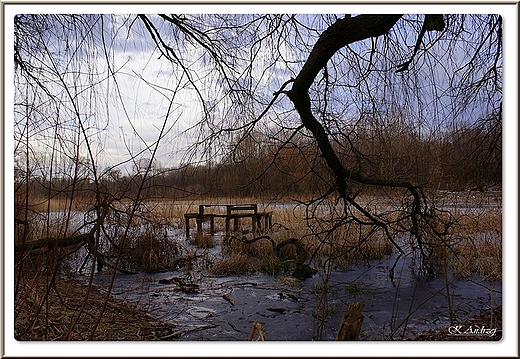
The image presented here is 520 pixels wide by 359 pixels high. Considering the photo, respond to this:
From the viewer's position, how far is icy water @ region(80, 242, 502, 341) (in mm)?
2742

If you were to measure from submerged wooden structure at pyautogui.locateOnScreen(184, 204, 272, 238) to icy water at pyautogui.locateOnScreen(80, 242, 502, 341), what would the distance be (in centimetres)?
53

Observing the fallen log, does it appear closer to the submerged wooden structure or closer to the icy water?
the icy water

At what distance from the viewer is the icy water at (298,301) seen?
2.74 metres

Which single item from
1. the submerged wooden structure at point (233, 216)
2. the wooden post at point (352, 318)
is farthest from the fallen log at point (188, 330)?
the wooden post at point (352, 318)

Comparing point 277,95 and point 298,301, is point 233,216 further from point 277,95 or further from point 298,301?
point 277,95

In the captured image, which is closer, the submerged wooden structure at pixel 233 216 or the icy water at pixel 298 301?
the icy water at pixel 298 301

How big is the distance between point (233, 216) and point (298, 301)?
836 mm

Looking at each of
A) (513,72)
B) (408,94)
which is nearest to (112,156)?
(408,94)

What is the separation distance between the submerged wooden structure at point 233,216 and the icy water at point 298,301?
1.72 feet

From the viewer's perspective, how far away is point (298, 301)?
10.8 ft

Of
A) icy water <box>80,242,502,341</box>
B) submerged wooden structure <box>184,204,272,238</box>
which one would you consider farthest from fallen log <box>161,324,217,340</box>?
submerged wooden structure <box>184,204,272,238</box>

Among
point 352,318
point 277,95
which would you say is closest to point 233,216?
point 277,95

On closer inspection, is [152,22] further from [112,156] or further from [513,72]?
[513,72]

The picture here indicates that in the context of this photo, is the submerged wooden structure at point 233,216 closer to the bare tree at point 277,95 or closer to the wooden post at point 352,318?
the bare tree at point 277,95
